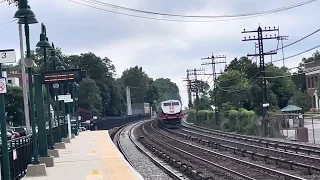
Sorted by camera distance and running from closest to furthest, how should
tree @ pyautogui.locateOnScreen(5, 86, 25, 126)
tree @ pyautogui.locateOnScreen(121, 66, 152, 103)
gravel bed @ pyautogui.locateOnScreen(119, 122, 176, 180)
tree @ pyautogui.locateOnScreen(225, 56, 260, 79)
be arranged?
gravel bed @ pyautogui.locateOnScreen(119, 122, 176, 180) → tree @ pyautogui.locateOnScreen(5, 86, 25, 126) → tree @ pyautogui.locateOnScreen(225, 56, 260, 79) → tree @ pyautogui.locateOnScreen(121, 66, 152, 103)

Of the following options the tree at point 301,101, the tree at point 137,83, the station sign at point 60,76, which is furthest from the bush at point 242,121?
the tree at point 137,83

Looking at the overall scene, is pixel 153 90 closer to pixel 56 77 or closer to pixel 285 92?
pixel 285 92

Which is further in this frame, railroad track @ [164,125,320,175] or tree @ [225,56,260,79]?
tree @ [225,56,260,79]

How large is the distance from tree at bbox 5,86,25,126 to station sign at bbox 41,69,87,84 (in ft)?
139

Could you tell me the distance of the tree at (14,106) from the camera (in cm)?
6419

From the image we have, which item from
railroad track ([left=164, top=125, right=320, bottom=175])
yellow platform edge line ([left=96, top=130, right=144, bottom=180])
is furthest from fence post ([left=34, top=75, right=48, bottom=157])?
railroad track ([left=164, top=125, right=320, bottom=175])

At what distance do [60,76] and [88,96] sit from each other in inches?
3058

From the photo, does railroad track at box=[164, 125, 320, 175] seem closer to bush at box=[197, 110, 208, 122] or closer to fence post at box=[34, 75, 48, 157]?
fence post at box=[34, 75, 48, 157]

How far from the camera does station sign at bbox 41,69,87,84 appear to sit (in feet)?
74.2

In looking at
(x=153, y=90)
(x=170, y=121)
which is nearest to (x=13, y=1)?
(x=170, y=121)

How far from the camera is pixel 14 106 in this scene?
6450 cm

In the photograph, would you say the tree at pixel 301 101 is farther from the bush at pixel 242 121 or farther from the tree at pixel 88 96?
the tree at pixel 88 96

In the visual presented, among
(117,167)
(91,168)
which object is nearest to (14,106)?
(91,168)

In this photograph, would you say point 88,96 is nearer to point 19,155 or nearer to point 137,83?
point 19,155
